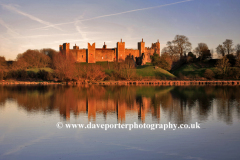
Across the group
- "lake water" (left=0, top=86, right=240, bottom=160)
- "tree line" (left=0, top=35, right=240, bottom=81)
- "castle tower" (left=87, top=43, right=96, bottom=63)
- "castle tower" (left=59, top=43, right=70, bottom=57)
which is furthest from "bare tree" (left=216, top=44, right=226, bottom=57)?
"lake water" (left=0, top=86, right=240, bottom=160)

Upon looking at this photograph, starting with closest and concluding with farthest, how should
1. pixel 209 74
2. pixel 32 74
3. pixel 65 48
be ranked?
pixel 209 74 → pixel 32 74 → pixel 65 48

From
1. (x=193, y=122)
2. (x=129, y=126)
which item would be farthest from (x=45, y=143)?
(x=193, y=122)

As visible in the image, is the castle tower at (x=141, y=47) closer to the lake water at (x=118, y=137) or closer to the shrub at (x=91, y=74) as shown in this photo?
the shrub at (x=91, y=74)

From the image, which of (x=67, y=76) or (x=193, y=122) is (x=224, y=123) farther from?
(x=67, y=76)

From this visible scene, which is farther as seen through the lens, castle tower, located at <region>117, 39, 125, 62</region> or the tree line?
castle tower, located at <region>117, 39, 125, 62</region>

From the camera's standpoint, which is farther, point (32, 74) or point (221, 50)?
point (221, 50)

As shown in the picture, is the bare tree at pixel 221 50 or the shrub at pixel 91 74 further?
the bare tree at pixel 221 50

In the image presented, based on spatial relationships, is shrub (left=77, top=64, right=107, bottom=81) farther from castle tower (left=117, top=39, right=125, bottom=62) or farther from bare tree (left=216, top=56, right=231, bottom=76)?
bare tree (left=216, top=56, right=231, bottom=76)

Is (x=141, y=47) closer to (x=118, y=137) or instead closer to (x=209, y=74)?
(x=209, y=74)

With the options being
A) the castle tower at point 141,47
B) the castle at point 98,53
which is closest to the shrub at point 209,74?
the castle at point 98,53

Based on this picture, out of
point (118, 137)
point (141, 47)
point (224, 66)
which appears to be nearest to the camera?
point (118, 137)

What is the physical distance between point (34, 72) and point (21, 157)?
48.0 metres

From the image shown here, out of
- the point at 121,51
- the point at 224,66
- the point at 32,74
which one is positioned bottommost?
the point at 32,74

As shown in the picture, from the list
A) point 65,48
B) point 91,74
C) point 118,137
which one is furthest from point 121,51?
point 118,137
